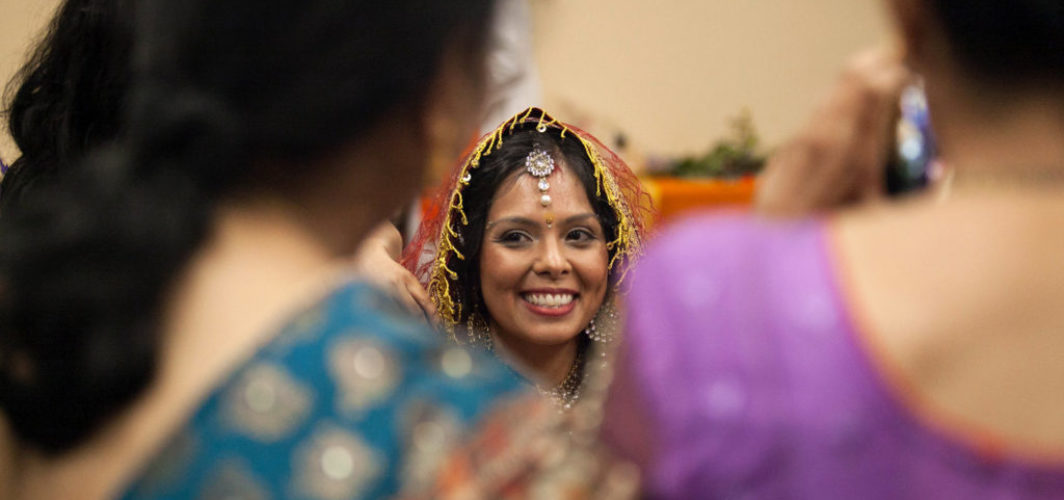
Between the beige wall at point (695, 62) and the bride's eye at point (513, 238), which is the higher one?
the bride's eye at point (513, 238)

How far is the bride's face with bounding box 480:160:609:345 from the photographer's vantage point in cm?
266

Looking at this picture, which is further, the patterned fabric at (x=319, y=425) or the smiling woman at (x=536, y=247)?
the smiling woman at (x=536, y=247)

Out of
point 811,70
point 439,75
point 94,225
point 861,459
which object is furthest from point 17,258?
point 811,70

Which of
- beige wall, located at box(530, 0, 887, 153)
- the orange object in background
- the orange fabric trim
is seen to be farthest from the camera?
beige wall, located at box(530, 0, 887, 153)

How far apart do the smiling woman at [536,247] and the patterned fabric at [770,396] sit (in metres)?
1.74

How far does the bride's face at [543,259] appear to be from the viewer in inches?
105

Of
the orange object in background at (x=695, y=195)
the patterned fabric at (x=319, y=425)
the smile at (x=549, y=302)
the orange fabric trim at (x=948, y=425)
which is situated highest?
the patterned fabric at (x=319, y=425)

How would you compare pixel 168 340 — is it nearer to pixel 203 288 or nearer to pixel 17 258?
pixel 203 288

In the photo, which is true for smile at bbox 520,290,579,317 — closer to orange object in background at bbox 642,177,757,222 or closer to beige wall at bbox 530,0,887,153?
orange object in background at bbox 642,177,757,222

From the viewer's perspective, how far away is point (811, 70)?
6125mm

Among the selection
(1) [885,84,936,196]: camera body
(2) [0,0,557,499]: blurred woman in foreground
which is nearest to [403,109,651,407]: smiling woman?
(1) [885,84,936,196]: camera body

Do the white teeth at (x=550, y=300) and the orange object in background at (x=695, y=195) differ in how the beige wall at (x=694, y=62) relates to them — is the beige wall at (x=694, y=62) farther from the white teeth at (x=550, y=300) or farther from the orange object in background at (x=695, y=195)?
the white teeth at (x=550, y=300)

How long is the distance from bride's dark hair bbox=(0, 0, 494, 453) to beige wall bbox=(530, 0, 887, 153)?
4.63m

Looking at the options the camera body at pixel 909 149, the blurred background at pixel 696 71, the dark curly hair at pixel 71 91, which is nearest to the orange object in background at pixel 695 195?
the blurred background at pixel 696 71
